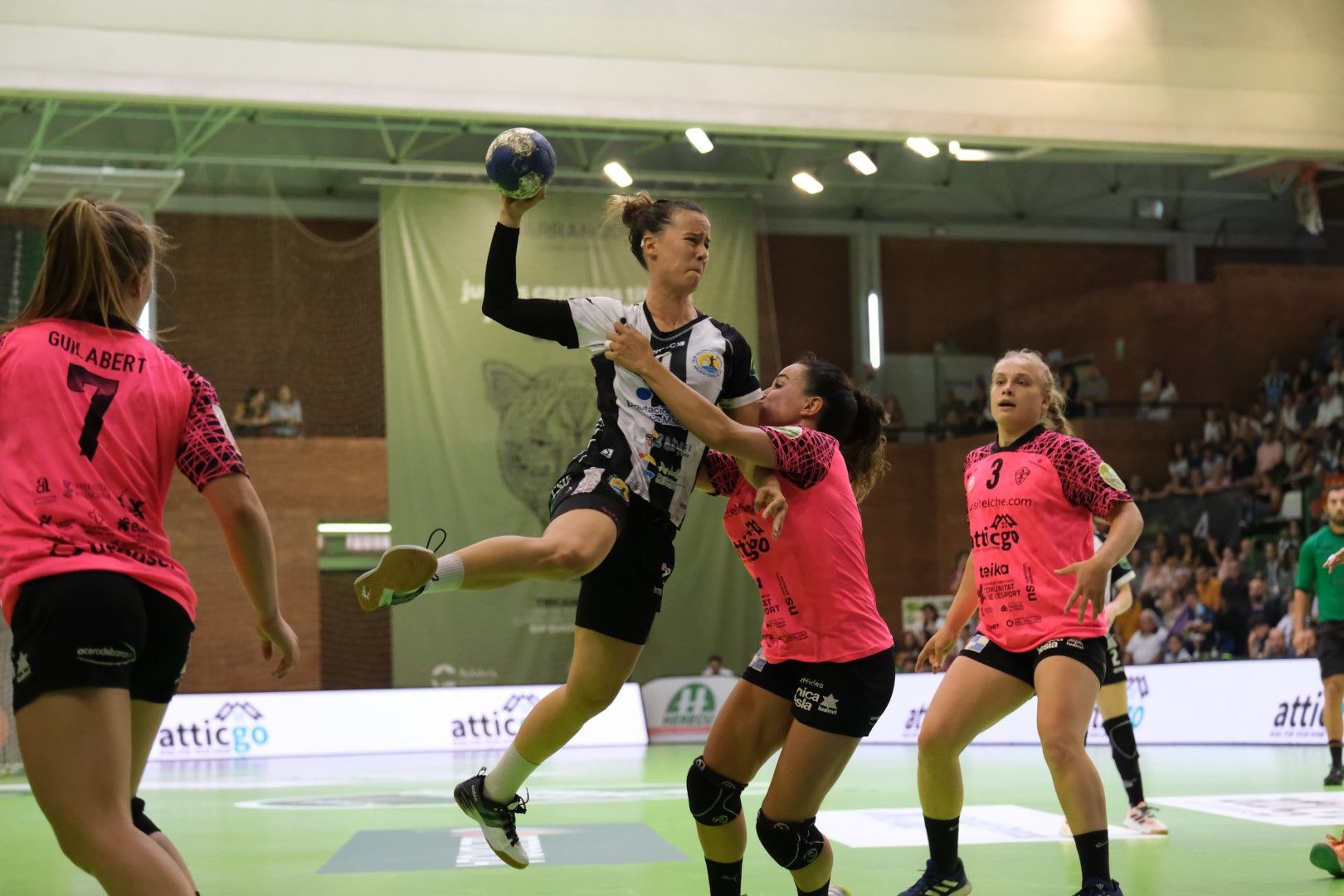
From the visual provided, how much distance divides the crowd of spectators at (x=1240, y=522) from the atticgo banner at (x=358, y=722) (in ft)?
19.3

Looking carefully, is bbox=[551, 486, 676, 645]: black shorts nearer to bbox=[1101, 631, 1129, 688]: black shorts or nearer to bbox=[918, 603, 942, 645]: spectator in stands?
bbox=[1101, 631, 1129, 688]: black shorts

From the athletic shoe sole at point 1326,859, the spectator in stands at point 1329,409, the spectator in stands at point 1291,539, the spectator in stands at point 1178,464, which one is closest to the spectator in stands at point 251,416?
the spectator in stands at point 1178,464

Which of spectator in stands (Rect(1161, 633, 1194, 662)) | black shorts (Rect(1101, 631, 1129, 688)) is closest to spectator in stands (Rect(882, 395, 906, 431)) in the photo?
spectator in stands (Rect(1161, 633, 1194, 662))

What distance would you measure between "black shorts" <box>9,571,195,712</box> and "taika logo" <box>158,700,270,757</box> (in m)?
14.2

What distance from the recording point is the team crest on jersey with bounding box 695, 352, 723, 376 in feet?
16.1

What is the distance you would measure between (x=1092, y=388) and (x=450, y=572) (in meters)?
21.8

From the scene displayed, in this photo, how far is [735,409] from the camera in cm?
507

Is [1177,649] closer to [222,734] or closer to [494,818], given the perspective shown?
[222,734]

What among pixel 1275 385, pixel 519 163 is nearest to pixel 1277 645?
pixel 1275 385

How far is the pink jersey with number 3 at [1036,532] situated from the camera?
5.14 meters

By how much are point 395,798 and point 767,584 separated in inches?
249

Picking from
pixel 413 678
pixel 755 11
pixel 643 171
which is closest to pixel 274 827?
pixel 755 11

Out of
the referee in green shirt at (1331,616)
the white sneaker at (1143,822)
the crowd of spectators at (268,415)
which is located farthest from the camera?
the crowd of spectators at (268,415)

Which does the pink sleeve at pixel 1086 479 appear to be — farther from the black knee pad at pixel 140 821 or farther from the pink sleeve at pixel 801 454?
the black knee pad at pixel 140 821
